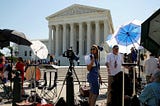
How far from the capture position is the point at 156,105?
17.1 feet

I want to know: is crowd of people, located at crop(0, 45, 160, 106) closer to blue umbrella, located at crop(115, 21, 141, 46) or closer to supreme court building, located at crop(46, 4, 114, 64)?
blue umbrella, located at crop(115, 21, 141, 46)

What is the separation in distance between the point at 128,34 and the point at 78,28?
6840 cm

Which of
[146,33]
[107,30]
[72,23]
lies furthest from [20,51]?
[146,33]

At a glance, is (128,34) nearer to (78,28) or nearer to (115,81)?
(115,81)

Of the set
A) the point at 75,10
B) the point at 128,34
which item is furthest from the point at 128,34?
the point at 75,10

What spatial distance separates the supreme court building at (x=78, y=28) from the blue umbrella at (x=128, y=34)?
59620mm

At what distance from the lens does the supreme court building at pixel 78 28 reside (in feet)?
241

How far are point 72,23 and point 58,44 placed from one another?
24.5ft

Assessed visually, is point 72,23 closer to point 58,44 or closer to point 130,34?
point 58,44

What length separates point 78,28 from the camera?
262 feet

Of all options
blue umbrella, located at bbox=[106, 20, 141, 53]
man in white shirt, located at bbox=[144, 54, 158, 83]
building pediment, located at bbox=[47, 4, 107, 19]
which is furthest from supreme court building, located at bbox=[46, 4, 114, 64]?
man in white shirt, located at bbox=[144, 54, 158, 83]

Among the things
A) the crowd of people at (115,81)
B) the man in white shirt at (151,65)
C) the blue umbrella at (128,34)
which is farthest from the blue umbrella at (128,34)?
the crowd of people at (115,81)

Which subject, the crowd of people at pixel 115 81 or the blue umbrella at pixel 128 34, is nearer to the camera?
the crowd of people at pixel 115 81

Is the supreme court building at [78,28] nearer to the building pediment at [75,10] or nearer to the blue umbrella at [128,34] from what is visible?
the building pediment at [75,10]
